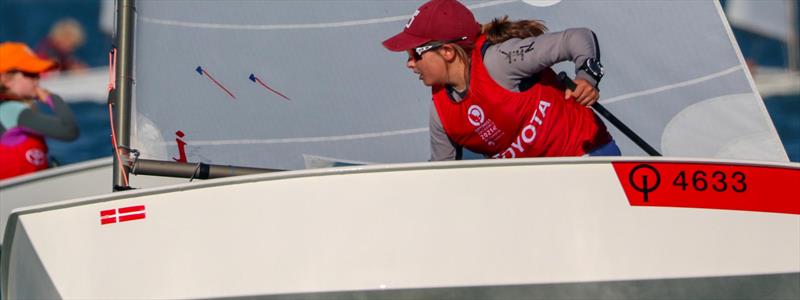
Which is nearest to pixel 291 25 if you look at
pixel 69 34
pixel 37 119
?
pixel 37 119

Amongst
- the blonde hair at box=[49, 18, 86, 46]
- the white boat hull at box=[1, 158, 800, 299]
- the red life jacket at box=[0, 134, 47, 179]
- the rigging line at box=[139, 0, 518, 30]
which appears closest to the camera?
the white boat hull at box=[1, 158, 800, 299]

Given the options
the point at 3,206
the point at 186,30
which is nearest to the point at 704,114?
→ the point at 186,30

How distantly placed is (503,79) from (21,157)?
3.31 meters

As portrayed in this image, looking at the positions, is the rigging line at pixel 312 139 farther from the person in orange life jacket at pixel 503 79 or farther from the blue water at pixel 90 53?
the blue water at pixel 90 53

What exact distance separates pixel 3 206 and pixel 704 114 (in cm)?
340

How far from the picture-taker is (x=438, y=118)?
4.43 metres

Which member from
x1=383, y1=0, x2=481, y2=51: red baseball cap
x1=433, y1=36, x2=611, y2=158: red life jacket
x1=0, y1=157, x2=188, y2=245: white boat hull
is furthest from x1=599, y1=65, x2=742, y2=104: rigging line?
x1=0, y1=157, x2=188, y2=245: white boat hull

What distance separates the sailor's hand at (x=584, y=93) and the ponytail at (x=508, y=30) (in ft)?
1.10

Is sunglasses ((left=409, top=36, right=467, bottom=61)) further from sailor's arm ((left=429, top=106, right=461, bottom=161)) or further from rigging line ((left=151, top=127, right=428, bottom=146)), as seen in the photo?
rigging line ((left=151, top=127, right=428, bottom=146))

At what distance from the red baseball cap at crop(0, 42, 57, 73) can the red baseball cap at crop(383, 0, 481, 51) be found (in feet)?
8.86

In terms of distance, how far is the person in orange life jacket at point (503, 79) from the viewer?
4148 mm

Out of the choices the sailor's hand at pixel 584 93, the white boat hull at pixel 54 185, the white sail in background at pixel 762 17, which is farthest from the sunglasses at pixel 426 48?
the white sail in background at pixel 762 17

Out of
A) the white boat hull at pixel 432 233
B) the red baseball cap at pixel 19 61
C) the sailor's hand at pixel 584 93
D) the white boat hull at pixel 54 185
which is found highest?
the red baseball cap at pixel 19 61

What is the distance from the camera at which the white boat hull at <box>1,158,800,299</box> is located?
366 cm
